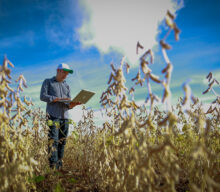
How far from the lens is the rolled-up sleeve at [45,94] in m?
→ 3.87

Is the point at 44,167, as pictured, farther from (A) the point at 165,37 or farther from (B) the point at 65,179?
(A) the point at 165,37

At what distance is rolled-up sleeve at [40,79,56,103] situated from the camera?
3.87 metres

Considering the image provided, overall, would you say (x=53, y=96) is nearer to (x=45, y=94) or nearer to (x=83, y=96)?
(x=45, y=94)

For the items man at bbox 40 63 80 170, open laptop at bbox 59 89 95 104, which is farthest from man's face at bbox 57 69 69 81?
open laptop at bbox 59 89 95 104

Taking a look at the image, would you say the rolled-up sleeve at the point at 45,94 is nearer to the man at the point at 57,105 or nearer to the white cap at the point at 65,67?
the man at the point at 57,105

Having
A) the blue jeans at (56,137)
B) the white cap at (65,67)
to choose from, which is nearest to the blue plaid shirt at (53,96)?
the blue jeans at (56,137)

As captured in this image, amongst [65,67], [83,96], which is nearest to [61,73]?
[65,67]

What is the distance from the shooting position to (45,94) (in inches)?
156

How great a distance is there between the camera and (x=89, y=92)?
11.6 feet

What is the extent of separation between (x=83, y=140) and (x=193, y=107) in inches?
72.5

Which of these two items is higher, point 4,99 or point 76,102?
point 76,102

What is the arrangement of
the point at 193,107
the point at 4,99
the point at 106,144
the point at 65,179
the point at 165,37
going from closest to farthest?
1. the point at 165,37
2. the point at 4,99
3. the point at 106,144
4. the point at 65,179
5. the point at 193,107

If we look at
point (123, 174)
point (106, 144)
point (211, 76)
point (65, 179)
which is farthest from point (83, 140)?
point (211, 76)

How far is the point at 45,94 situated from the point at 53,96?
0.17 m
